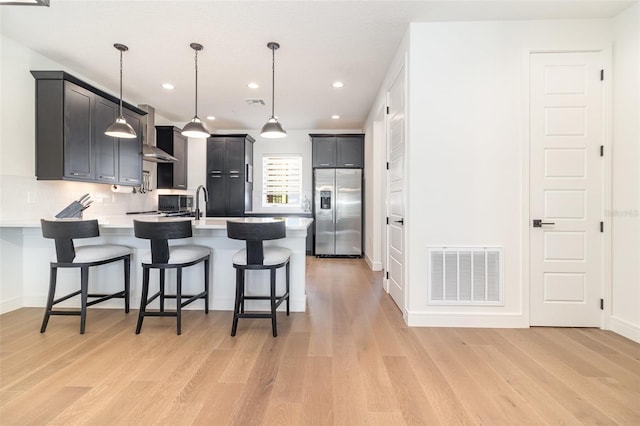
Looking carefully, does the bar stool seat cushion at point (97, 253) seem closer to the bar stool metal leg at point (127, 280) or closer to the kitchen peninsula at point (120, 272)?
the bar stool metal leg at point (127, 280)

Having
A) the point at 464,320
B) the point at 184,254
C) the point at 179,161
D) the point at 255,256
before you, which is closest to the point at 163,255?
the point at 184,254

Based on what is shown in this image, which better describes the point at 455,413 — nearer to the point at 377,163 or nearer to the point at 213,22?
the point at 213,22

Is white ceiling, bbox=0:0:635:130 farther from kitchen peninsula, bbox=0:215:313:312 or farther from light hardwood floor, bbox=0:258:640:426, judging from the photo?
light hardwood floor, bbox=0:258:640:426

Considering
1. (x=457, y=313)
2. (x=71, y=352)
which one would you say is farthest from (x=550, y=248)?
(x=71, y=352)

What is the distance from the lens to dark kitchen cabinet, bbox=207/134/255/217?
5988 mm

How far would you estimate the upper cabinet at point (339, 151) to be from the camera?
19.8ft

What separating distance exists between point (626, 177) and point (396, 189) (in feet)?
6.38

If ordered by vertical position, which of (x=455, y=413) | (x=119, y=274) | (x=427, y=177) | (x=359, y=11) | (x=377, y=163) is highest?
(x=359, y=11)

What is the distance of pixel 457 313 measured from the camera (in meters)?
2.70

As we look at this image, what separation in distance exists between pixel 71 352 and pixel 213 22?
2.97 meters

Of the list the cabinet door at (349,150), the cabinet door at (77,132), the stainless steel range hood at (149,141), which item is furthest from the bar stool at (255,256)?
the cabinet door at (349,150)

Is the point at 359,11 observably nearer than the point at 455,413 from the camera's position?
No

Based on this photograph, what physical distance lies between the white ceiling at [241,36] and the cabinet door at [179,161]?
1270 millimetres

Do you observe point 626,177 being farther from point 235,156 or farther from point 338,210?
point 235,156
